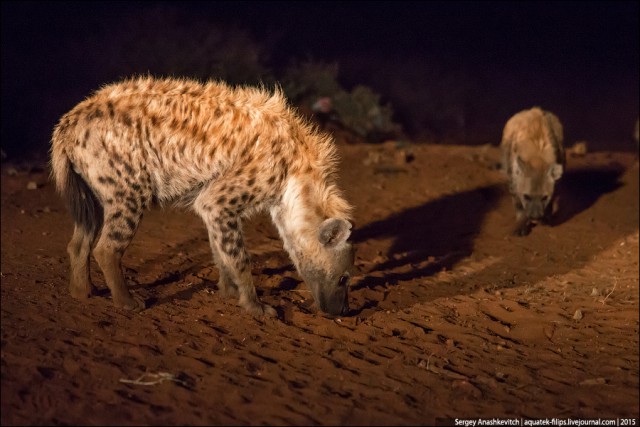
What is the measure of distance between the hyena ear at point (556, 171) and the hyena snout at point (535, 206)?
227 millimetres

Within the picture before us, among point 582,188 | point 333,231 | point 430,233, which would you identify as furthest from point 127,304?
point 582,188

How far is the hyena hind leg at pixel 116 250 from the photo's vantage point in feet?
15.0

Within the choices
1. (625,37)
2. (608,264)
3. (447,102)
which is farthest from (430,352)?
(625,37)

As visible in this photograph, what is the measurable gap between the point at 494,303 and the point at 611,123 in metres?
11.6

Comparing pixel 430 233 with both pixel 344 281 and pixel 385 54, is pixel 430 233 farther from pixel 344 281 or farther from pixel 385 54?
pixel 385 54

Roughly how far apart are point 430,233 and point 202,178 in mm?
3023

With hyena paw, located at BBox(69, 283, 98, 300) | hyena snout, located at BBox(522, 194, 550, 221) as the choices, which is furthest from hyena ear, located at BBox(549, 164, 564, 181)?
hyena paw, located at BBox(69, 283, 98, 300)

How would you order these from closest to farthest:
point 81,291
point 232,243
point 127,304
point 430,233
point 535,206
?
point 127,304 → point 81,291 → point 232,243 → point 430,233 → point 535,206

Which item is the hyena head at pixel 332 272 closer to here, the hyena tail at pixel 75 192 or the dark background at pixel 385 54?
the hyena tail at pixel 75 192

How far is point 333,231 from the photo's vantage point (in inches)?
185

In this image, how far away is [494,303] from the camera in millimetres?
5391

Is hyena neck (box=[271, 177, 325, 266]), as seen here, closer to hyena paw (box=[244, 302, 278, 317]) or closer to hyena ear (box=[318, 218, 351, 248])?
hyena ear (box=[318, 218, 351, 248])

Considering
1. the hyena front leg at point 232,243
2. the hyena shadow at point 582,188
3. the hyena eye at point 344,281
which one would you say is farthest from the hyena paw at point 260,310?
the hyena shadow at point 582,188

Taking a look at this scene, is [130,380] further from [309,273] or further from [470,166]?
[470,166]
